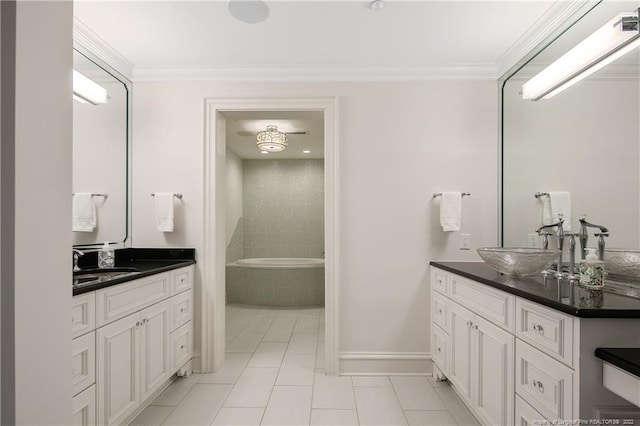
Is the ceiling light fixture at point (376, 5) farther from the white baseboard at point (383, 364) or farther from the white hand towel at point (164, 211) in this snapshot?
the white baseboard at point (383, 364)

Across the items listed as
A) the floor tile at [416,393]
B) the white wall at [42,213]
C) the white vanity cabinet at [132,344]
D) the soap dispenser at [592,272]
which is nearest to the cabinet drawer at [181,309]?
the white vanity cabinet at [132,344]

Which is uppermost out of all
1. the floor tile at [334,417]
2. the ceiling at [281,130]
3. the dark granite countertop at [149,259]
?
the ceiling at [281,130]

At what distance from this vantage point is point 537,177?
7.12ft

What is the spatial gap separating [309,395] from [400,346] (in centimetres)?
79

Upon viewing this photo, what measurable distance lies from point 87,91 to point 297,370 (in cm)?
242

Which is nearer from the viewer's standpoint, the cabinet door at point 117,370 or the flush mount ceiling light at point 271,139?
the cabinet door at point 117,370

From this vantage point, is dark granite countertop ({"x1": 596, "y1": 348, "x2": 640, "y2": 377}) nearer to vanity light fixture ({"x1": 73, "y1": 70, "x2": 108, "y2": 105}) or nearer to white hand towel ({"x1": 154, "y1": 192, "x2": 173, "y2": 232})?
white hand towel ({"x1": 154, "y1": 192, "x2": 173, "y2": 232})

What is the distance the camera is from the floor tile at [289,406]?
199cm

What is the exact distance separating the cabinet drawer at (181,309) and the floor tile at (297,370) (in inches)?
32.0

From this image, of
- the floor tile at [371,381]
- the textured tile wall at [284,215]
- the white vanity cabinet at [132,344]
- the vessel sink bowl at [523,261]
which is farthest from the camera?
the textured tile wall at [284,215]

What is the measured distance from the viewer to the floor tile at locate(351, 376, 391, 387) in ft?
8.08

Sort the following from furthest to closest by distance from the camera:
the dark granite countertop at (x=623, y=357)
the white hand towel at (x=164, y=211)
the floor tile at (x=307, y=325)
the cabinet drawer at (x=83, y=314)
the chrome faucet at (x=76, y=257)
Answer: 1. the floor tile at (x=307, y=325)
2. the white hand towel at (x=164, y=211)
3. the chrome faucet at (x=76, y=257)
4. the cabinet drawer at (x=83, y=314)
5. the dark granite countertop at (x=623, y=357)

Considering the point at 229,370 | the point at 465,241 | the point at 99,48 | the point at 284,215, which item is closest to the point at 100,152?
the point at 99,48

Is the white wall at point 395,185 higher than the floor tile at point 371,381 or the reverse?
higher
